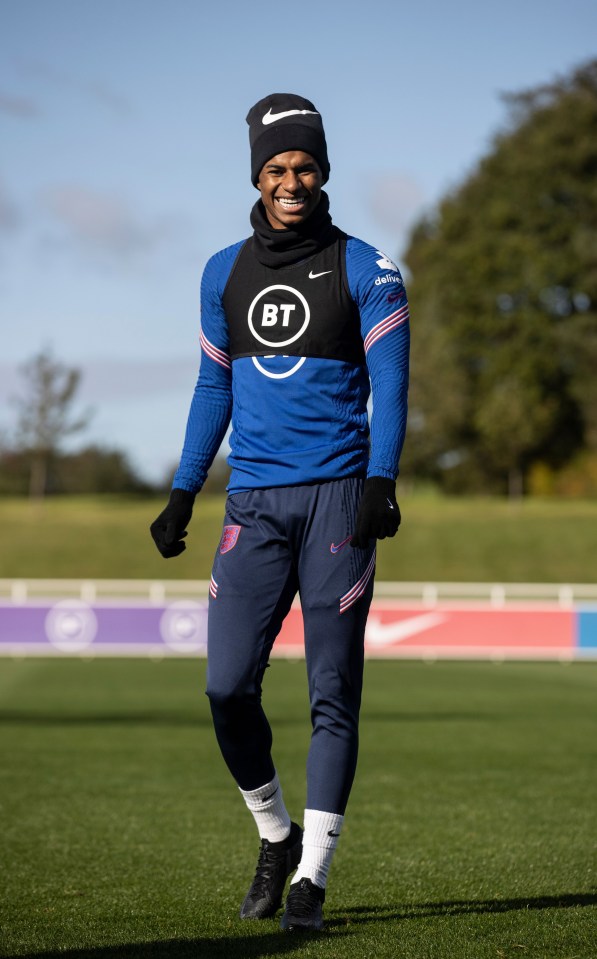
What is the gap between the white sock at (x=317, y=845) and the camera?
3965 mm

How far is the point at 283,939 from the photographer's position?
381 cm

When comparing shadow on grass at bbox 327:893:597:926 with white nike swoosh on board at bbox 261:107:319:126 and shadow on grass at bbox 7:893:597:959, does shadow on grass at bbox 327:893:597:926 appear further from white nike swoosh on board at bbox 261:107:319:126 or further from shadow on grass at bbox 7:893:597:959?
white nike swoosh on board at bbox 261:107:319:126

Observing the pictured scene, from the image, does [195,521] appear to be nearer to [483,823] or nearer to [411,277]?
[411,277]

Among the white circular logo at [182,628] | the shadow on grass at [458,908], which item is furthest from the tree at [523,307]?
the shadow on grass at [458,908]

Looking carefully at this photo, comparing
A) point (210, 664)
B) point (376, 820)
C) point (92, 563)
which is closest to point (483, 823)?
point (376, 820)

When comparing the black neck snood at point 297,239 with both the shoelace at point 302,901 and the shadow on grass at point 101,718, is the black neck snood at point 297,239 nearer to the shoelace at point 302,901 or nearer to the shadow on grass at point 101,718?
the shoelace at point 302,901

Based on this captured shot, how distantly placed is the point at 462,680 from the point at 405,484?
124 feet

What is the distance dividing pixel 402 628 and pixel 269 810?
16.9m

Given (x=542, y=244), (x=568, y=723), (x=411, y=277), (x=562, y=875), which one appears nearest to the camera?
(x=562, y=875)

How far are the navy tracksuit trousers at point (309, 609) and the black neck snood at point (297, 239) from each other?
0.72m

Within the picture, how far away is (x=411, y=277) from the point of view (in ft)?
205

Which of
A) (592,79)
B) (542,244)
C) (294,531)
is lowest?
(294,531)

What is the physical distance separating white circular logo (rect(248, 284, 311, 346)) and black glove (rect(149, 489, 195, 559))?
2.05ft

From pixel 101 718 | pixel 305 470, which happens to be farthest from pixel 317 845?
pixel 101 718
